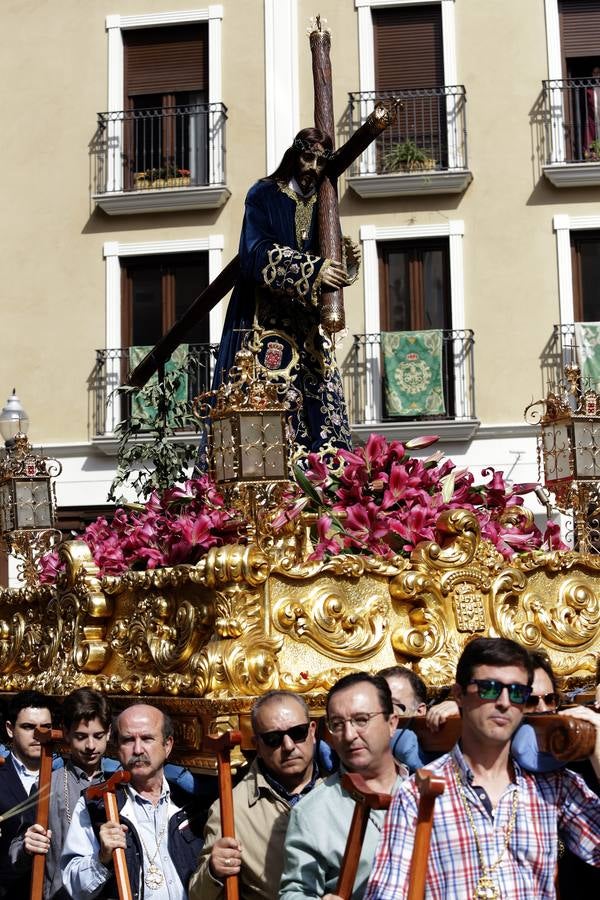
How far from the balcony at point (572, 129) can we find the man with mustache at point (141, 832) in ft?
43.1

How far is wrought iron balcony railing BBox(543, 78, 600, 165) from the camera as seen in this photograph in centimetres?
1686

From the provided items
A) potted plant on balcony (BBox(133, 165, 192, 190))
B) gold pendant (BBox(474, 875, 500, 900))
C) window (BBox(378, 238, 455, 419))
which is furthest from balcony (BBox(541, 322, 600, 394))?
gold pendant (BBox(474, 875, 500, 900))

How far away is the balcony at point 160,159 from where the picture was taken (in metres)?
17.2

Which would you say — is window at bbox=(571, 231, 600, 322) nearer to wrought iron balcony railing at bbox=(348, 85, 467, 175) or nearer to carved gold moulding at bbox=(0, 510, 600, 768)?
wrought iron balcony railing at bbox=(348, 85, 467, 175)

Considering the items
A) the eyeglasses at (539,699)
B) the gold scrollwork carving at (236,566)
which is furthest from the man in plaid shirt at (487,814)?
the gold scrollwork carving at (236,566)

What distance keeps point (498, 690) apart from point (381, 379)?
13.6 m

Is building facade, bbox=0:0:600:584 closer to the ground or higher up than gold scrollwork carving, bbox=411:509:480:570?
higher up

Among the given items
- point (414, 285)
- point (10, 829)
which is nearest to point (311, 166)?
point (10, 829)

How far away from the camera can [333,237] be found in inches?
269

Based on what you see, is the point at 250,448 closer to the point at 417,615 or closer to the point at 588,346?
the point at 417,615

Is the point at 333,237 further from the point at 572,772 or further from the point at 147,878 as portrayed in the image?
the point at 572,772

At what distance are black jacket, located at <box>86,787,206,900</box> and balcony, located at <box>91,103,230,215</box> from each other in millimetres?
13115

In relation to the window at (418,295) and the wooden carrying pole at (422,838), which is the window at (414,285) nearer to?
the window at (418,295)

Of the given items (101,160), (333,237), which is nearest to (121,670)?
(333,237)
